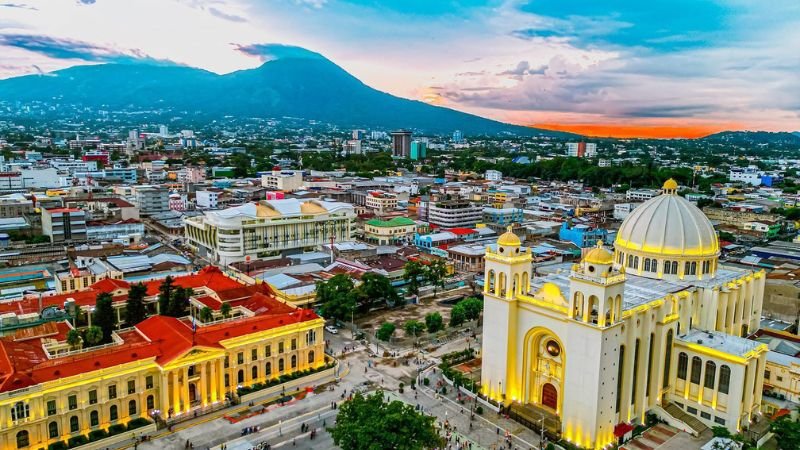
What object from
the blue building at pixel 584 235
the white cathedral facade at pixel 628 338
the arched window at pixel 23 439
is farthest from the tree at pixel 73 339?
the blue building at pixel 584 235

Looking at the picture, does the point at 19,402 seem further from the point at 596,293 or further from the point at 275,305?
the point at 596,293

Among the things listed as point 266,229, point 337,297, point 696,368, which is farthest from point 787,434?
point 266,229

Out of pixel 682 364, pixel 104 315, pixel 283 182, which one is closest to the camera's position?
pixel 682 364

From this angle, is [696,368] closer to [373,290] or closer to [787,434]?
[787,434]

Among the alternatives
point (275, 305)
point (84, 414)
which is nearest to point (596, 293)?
point (275, 305)

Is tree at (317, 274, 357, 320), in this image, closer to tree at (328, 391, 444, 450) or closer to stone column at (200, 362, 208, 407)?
stone column at (200, 362, 208, 407)

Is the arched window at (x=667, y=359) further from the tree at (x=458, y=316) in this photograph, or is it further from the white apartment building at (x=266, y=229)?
the white apartment building at (x=266, y=229)

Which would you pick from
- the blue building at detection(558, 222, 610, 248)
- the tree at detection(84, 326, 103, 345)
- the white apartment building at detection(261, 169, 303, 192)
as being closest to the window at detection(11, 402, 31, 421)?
the tree at detection(84, 326, 103, 345)
